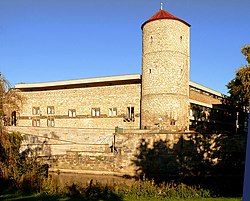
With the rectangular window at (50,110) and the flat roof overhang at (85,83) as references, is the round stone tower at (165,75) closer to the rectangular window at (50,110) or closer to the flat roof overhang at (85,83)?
the flat roof overhang at (85,83)

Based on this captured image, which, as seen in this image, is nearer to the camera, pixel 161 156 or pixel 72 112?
pixel 161 156

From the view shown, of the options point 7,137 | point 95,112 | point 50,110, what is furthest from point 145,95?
point 7,137

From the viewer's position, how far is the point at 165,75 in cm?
2634

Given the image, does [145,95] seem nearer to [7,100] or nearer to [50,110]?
[50,110]

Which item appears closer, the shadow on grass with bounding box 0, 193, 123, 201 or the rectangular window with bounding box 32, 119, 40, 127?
the shadow on grass with bounding box 0, 193, 123, 201

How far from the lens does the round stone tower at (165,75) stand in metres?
26.0

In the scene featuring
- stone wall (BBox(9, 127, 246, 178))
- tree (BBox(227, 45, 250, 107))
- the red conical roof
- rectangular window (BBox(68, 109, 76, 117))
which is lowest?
stone wall (BBox(9, 127, 246, 178))

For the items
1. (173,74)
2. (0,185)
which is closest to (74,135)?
(173,74)

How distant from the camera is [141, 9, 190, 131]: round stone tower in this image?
26020 mm

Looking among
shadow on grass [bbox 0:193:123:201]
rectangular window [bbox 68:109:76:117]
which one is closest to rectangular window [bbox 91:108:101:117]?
rectangular window [bbox 68:109:76:117]

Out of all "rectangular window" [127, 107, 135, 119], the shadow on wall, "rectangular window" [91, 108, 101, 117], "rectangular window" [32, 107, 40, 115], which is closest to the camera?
the shadow on wall

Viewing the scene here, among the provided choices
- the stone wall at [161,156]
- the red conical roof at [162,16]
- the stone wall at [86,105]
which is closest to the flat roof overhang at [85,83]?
the stone wall at [86,105]

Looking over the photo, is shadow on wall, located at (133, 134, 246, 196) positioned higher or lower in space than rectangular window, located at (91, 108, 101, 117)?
lower

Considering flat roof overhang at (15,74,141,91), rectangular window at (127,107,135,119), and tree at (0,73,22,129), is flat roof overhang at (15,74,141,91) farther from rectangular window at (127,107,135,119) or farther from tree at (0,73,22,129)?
tree at (0,73,22,129)
